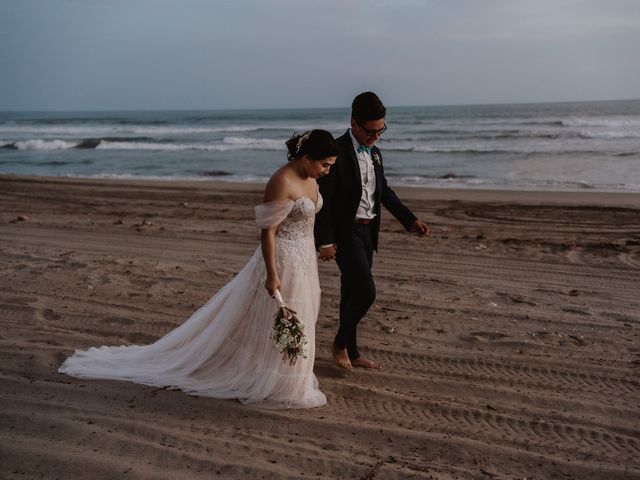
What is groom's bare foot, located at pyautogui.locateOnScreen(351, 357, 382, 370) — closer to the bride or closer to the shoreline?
the bride

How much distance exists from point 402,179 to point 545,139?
53.0 ft

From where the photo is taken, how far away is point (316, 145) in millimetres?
3947

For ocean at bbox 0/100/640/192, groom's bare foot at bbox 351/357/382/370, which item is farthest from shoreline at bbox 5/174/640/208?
groom's bare foot at bbox 351/357/382/370

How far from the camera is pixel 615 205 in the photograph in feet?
41.5

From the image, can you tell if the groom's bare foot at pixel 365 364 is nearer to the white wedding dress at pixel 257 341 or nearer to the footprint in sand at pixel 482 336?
the white wedding dress at pixel 257 341

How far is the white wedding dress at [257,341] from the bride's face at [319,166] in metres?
0.18

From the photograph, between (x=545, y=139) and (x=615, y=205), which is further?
(x=545, y=139)

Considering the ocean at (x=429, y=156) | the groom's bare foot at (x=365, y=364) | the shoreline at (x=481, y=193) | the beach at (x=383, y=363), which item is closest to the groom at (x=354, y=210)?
the groom's bare foot at (x=365, y=364)

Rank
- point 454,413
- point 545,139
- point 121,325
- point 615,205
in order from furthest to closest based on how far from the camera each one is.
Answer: point 545,139, point 615,205, point 121,325, point 454,413

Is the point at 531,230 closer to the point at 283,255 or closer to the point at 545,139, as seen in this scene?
the point at 283,255

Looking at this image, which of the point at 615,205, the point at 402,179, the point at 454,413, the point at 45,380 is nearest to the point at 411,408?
the point at 454,413

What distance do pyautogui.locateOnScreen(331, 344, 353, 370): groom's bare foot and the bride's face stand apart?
1436 mm

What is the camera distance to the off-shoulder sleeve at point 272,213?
4.00m

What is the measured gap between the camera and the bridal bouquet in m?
3.92
